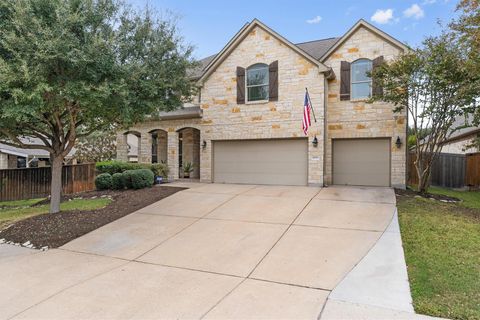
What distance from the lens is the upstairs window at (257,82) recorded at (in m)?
14.1

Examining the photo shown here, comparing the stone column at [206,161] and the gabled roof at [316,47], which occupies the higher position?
the gabled roof at [316,47]

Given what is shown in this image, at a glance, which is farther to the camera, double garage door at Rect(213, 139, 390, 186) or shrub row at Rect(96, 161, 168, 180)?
shrub row at Rect(96, 161, 168, 180)

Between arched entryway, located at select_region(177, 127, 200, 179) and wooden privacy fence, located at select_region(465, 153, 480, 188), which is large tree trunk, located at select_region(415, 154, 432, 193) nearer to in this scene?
wooden privacy fence, located at select_region(465, 153, 480, 188)

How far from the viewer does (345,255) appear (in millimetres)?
5703

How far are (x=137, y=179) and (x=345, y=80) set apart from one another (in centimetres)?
960

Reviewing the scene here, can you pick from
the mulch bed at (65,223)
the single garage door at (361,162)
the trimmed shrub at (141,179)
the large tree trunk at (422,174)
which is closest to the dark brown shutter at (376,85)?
the single garage door at (361,162)

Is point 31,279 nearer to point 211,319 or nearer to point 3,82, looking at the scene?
point 211,319

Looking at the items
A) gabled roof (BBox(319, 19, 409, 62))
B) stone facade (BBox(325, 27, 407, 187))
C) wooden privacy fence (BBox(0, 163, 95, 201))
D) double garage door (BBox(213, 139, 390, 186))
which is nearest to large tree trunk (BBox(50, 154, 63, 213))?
wooden privacy fence (BBox(0, 163, 95, 201))

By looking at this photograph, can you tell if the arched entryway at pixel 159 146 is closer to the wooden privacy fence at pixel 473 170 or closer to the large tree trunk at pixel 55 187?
the large tree trunk at pixel 55 187

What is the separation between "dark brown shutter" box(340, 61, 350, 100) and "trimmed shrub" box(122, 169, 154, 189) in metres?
8.85

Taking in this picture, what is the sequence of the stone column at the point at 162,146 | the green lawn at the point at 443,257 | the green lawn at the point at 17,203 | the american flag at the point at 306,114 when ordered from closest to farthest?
the green lawn at the point at 443,257, the american flag at the point at 306,114, the green lawn at the point at 17,203, the stone column at the point at 162,146

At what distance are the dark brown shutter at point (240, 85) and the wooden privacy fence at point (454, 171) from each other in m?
8.53

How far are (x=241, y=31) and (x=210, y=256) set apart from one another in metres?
11.3

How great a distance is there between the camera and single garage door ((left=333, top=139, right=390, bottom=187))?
43.3ft
